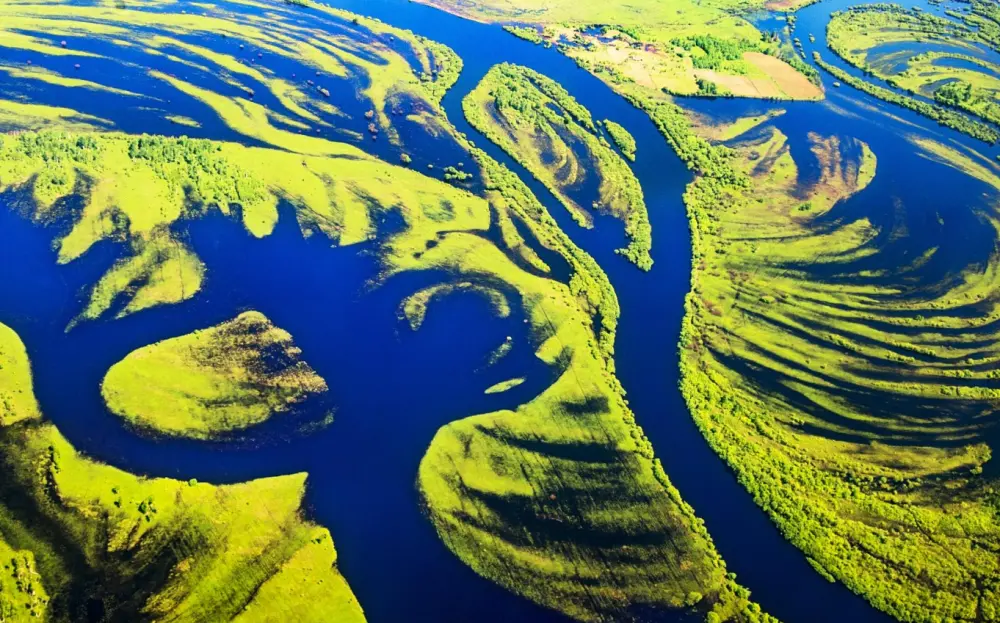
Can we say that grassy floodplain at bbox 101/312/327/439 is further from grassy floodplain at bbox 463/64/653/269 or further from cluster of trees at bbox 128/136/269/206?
grassy floodplain at bbox 463/64/653/269

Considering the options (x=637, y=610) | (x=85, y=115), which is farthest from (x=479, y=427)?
(x=85, y=115)

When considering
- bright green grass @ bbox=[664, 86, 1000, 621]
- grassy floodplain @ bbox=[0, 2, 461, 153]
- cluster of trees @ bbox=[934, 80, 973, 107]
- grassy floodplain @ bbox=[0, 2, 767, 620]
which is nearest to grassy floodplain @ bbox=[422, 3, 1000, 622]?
bright green grass @ bbox=[664, 86, 1000, 621]

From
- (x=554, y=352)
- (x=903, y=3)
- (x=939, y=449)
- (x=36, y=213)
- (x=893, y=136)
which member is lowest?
(x=36, y=213)

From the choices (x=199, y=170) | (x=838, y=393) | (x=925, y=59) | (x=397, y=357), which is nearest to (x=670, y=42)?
(x=925, y=59)

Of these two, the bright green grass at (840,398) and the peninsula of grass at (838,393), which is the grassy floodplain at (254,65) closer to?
the peninsula of grass at (838,393)

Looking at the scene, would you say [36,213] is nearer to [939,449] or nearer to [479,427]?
[479,427]

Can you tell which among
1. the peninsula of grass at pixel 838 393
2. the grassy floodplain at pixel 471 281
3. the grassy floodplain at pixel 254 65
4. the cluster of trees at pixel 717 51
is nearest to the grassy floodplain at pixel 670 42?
the cluster of trees at pixel 717 51
